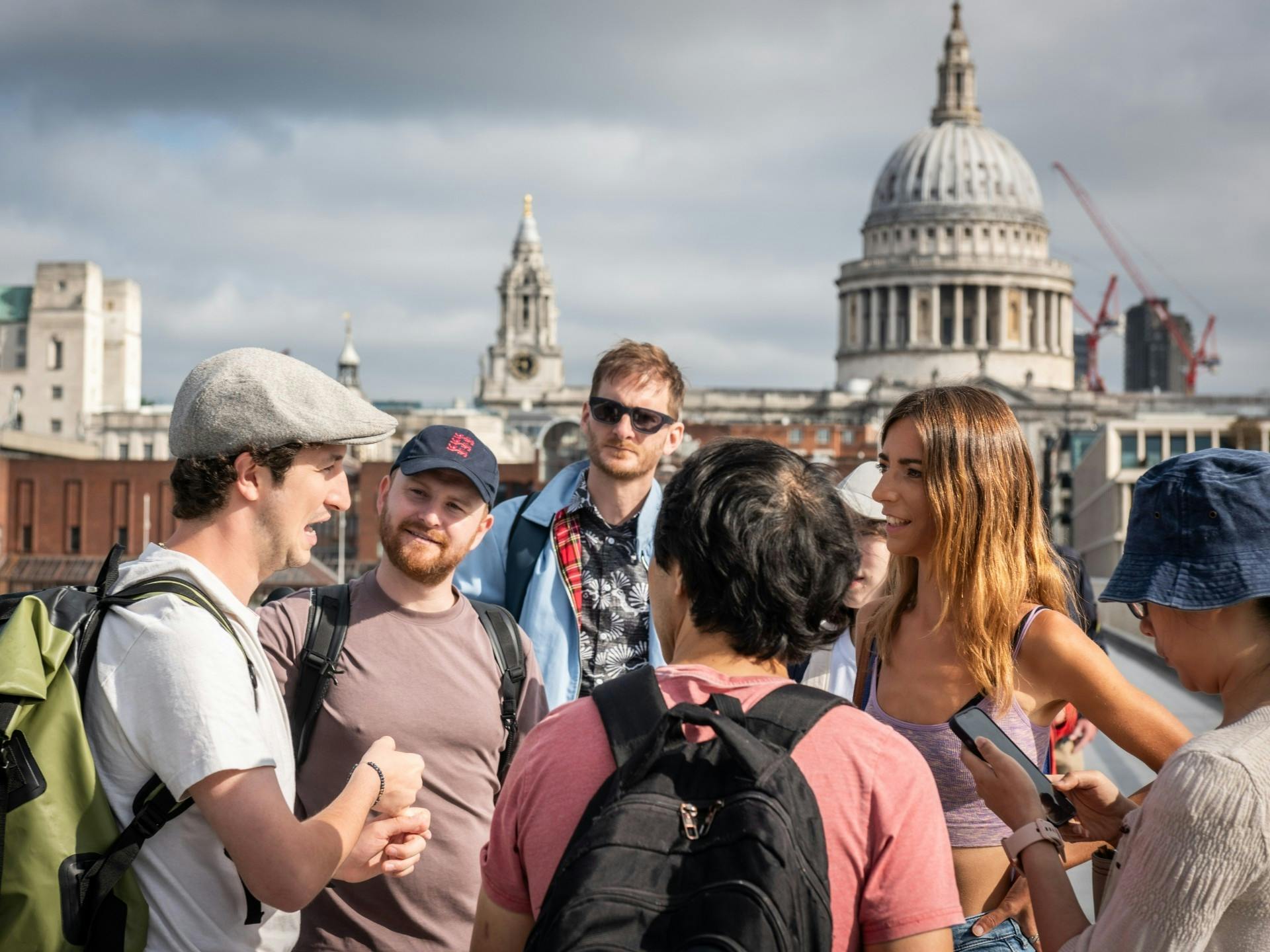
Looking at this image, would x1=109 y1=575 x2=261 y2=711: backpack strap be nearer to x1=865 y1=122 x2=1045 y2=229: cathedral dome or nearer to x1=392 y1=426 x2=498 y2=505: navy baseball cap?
x1=392 y1=426 x2=498 y2=505: navy baseball cap

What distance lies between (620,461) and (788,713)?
2.63 meters

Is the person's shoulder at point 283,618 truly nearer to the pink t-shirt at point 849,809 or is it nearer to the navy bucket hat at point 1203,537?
the pink t-shirt at point 849,809

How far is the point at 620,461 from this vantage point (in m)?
5.19

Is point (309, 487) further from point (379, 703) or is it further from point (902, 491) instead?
point (902, 491)

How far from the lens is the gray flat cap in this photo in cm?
320

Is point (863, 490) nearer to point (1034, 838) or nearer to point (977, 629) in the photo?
point (977, 629)

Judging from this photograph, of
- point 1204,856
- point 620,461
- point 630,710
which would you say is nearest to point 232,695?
point 630,710

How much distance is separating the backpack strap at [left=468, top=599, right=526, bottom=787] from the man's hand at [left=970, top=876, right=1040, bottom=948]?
139cm

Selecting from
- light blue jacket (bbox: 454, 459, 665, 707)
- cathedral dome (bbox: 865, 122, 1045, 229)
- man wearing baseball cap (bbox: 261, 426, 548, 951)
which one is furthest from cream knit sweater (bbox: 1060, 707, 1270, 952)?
cathedral dome (bbox: 865, 122, 1045, 229)

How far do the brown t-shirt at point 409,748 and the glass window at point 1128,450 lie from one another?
61.7 m

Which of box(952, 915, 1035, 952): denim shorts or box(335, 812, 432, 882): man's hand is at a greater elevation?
box(335, 812, 432, 882): man's hand

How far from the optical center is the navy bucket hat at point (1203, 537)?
2.84 m

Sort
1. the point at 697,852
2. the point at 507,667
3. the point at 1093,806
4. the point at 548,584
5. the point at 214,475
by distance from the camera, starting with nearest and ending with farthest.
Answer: the point at 697,852
the point at 1093,806
the point at 214,475
the point at 507,667
the point at 548,584

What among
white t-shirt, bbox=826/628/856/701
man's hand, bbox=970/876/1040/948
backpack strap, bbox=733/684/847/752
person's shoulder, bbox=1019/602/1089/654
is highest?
person's shoulder, bbox=1019/602/1089/654
